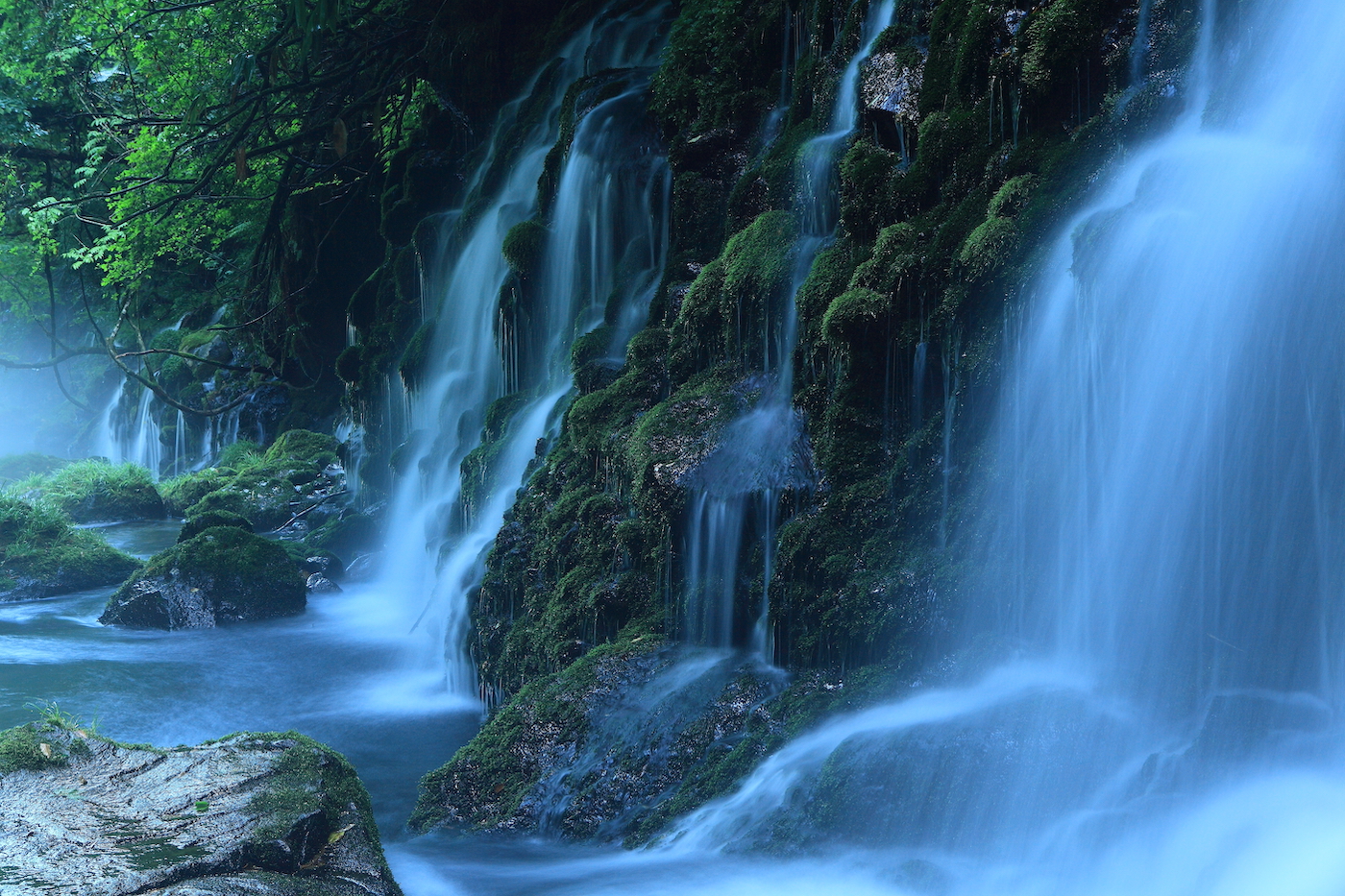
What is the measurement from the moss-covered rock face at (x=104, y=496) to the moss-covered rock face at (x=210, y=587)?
292 inches

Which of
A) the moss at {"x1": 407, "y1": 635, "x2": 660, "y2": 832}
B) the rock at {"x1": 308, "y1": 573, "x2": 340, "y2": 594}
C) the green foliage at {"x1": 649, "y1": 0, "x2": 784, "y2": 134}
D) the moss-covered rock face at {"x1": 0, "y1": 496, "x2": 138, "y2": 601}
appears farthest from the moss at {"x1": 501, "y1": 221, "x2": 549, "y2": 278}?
the moss-covered rock face at {"x1": 0, "y1": 496, "x2": 138, "y2": 601}

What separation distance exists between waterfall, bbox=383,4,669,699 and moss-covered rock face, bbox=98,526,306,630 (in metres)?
1.41

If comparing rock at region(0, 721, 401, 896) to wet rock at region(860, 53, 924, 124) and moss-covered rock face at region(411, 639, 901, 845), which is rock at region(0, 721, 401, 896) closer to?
moss-covered rock face at region(411, 639, 901, 845)

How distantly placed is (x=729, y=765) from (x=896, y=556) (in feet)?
4.80

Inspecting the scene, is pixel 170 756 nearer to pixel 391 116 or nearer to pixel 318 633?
pixel 318 633

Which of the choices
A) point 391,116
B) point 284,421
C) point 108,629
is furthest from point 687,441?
point 284,421

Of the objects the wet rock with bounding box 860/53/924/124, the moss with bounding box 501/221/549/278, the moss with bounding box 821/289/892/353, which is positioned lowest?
the moss with bounding box 821/289/892/353

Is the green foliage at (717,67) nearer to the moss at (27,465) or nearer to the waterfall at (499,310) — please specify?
the waterfall at (499,310)

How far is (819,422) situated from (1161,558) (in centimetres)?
211

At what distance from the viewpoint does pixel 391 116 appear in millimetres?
16969

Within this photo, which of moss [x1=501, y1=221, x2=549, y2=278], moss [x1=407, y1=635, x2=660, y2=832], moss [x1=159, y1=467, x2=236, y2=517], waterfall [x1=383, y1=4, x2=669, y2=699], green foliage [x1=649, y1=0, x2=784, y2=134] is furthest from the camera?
moss [x1=159, y1=467, x2=236, y2=517]

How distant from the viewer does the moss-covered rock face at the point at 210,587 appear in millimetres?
10977

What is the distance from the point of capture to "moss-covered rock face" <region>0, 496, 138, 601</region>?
1257cm

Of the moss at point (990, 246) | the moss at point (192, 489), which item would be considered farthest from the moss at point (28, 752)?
the moss at point (192, 489)
